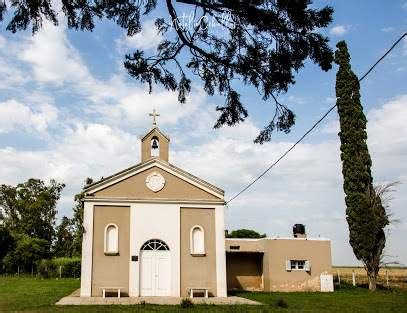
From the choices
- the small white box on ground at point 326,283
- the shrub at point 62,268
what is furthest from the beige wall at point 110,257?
the shrub at point 62,268

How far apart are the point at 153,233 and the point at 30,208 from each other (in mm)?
40284

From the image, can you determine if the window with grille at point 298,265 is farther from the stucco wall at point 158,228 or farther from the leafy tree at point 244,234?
the leafy tree at point 244,234

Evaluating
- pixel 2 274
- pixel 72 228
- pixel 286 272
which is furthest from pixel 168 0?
pixel 72 228

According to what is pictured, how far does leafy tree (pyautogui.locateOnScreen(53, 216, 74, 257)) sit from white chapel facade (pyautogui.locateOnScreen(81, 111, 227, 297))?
40.2 m

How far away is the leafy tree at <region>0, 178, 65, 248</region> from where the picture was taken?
6106 centimetres

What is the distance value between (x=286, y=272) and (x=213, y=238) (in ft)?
24.8

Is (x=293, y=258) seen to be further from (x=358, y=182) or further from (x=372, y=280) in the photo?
(x=358, y=182)

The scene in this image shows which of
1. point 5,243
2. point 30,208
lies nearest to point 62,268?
point 5,243

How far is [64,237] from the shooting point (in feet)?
209

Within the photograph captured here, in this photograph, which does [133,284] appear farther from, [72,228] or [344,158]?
[72,228]

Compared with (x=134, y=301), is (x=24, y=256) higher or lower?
higher

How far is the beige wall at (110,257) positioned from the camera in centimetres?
2364

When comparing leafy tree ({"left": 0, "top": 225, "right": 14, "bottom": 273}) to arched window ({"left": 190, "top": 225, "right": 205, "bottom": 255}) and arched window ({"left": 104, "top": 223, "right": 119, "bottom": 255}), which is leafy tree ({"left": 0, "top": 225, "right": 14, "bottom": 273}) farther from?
arched window ({"left": 190, "top": 225, "right": 205, "bottom": 255})

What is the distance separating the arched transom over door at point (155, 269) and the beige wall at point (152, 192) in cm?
222
